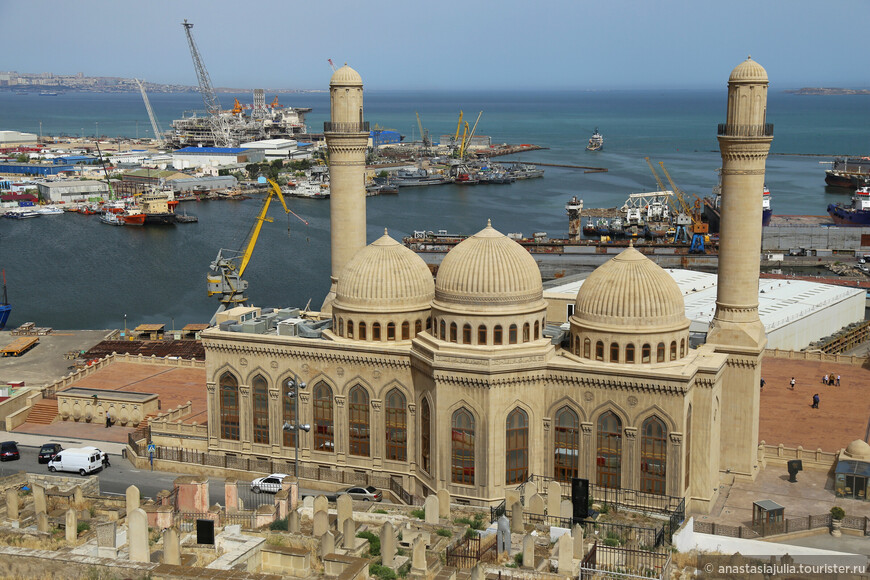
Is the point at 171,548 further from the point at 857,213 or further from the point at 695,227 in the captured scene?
the point at 857,213

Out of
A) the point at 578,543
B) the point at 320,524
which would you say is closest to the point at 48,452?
the point at 320,524

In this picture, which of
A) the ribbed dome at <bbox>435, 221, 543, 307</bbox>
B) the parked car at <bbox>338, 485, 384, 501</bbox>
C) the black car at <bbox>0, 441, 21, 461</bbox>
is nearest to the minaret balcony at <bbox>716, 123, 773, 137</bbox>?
the ribbed dome at <bbox>435, 221, 543, 307</bbox>

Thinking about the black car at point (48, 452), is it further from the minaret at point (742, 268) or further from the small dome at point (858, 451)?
the small dome at point (858, 451)

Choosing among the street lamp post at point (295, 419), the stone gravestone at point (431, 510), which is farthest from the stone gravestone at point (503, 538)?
the street lamp post at point (295, 419)

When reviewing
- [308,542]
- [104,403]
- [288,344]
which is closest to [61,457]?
[104,403]

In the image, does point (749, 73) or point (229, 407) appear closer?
point (749, 73)

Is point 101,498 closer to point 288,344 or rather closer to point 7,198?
point 288,344
